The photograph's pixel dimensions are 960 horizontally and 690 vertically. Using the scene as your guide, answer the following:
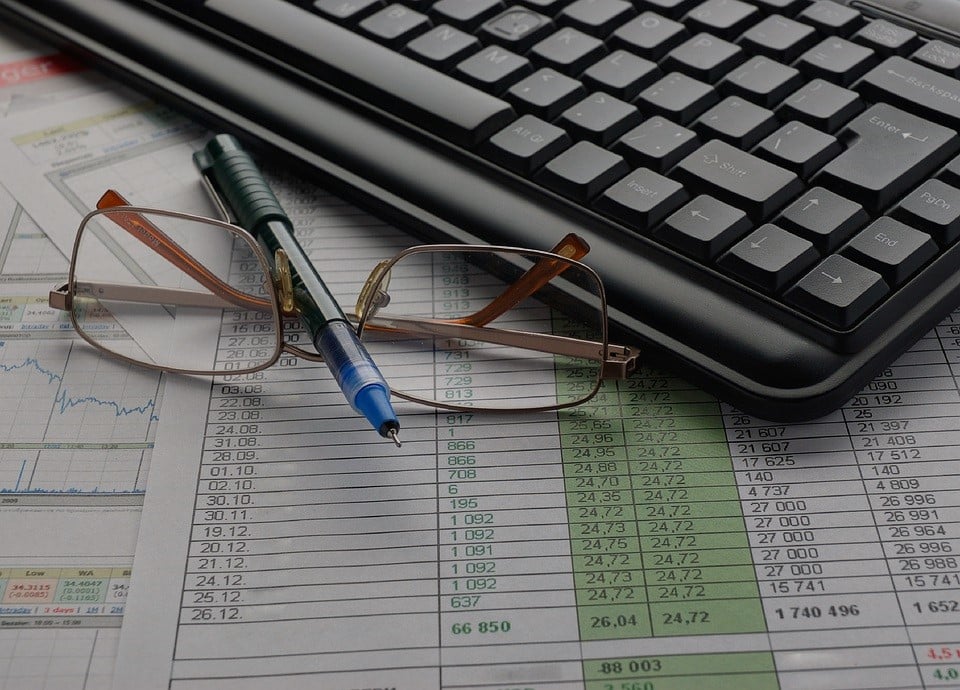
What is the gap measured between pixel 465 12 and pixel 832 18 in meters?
0.24

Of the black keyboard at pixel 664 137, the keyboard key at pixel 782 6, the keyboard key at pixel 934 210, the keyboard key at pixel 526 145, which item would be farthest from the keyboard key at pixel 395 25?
the keyboard key at pixel 934 210

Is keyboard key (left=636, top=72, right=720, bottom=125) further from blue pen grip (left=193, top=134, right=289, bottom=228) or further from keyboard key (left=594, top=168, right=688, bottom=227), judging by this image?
blue pen grip (left=193, top=134, right=289, bottom=228)

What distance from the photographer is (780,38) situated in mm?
635

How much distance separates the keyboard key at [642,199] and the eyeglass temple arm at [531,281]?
0.03 meters

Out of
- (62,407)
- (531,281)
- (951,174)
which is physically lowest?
(62,407)

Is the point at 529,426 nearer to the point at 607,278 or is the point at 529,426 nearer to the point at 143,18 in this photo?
the point at 607,278

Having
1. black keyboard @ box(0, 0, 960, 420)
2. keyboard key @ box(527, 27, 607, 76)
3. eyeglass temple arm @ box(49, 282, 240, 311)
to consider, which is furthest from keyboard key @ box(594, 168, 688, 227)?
eyeglass temple arm @ box(49, 282, 240, 311)

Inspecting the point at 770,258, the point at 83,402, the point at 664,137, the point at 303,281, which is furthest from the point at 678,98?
the point at 83,402

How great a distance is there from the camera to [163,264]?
2.08 feet

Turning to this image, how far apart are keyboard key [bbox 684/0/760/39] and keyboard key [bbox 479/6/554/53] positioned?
9 cm

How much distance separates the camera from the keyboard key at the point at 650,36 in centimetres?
64

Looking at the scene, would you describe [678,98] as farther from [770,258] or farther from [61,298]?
[61,298]

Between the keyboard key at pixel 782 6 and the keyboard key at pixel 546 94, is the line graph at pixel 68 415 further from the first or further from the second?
the keyboard key at pixel 782 6

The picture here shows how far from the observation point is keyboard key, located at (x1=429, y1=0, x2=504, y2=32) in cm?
67
